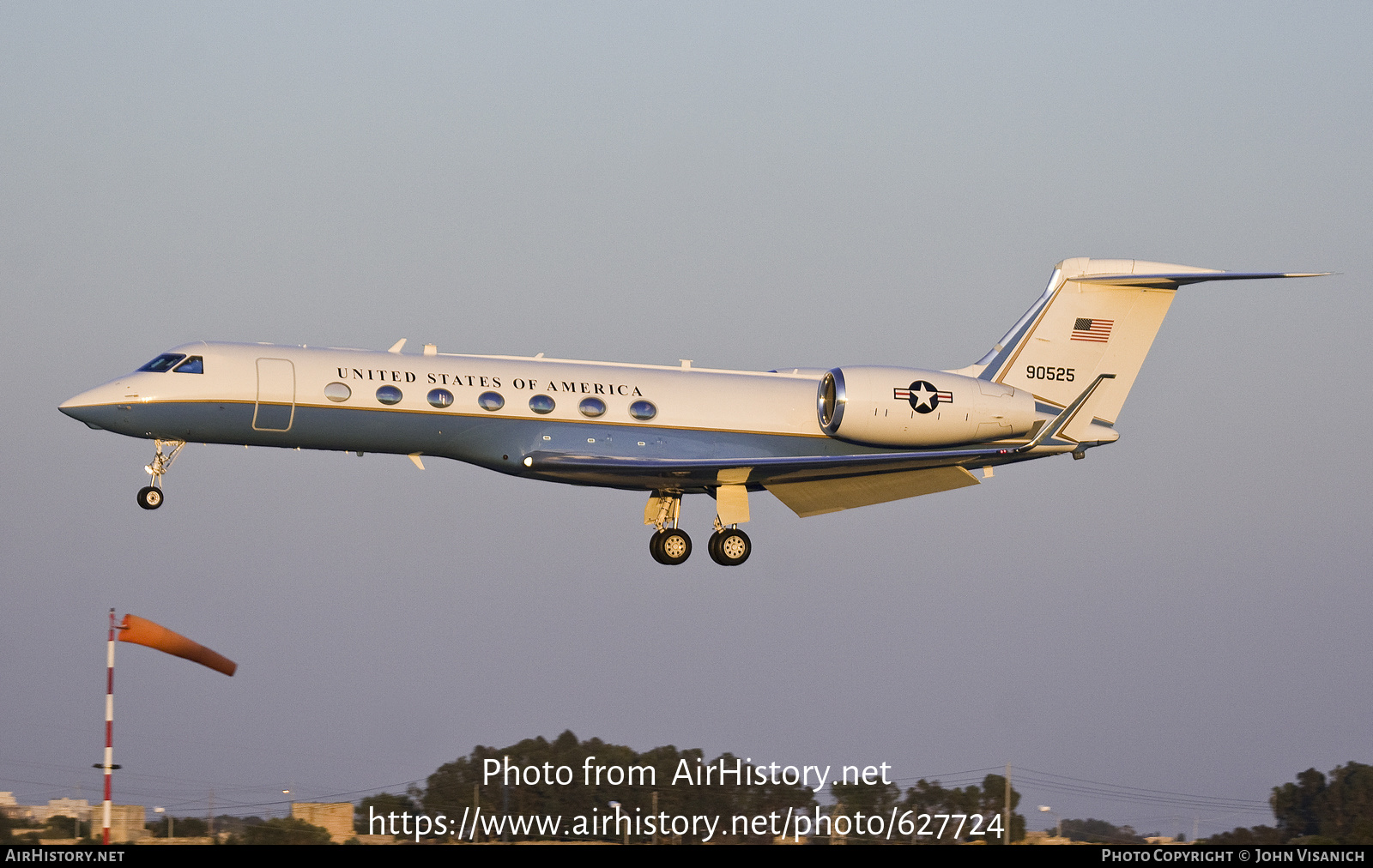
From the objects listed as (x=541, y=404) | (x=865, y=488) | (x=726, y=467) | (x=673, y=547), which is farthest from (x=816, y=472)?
(x=541, y=404)

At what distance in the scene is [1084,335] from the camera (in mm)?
34875

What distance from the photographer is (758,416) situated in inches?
1271

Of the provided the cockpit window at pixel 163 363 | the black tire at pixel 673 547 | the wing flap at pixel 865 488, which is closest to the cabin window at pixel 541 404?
the black tire at pixel 673 547

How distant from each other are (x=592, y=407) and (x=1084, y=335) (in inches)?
395

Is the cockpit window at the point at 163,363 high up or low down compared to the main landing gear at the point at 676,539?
up

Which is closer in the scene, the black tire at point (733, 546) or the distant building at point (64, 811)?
the distant building at point (64, 811)

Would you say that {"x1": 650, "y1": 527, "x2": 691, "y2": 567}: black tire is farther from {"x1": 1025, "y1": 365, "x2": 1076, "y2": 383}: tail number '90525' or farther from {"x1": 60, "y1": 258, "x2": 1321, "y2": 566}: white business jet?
{"x1": 1025, "y1": 365, "x2": 1076, "y2": 383}: tail number '90525'

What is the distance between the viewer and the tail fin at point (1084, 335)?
114 ft

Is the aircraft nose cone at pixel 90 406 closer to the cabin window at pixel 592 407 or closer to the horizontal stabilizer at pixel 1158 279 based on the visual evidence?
the cabin window at pixel 592 407

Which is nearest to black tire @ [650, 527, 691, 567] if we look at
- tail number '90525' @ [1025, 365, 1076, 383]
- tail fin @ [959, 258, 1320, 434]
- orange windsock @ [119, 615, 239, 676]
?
tail fin @ [959, 258, 1320, 434]

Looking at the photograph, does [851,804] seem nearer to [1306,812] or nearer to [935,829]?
[935,829]

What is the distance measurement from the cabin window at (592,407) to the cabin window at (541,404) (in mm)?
491
